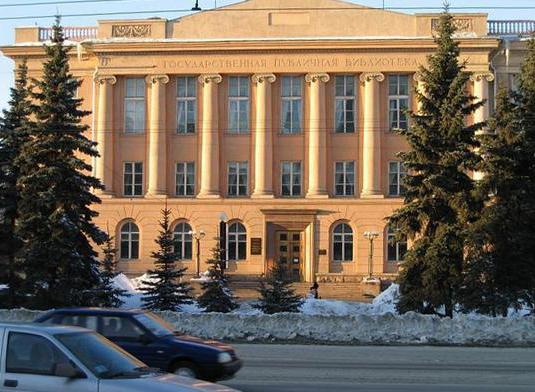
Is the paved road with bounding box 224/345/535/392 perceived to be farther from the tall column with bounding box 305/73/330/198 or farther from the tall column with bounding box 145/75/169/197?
the tall column with bounding box 145/75/169/197

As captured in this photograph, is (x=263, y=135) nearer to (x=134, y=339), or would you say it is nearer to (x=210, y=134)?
(x=210, y=134)

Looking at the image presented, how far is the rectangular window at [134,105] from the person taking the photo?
5912 cm

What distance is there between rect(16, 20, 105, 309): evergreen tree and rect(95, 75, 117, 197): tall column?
26.5 meters

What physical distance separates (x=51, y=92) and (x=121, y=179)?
91.2 feet

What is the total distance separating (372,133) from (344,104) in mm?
3107

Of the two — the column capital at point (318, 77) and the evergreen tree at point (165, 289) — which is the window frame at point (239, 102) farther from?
the evergreen tree at point (165, 289)

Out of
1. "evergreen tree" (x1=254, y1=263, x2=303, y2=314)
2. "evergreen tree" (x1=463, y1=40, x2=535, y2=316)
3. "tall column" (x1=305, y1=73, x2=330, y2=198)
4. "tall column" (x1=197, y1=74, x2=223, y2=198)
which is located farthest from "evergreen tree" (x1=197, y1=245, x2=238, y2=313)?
"tall column" (x1=197, y1=74, x2=223, y2=198)

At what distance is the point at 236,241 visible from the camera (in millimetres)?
57281

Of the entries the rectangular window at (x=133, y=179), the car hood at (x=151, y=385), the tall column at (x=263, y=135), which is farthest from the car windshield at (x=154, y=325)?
the rectangular window at (x=133, y=179)

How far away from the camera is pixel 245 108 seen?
5869 centimetres

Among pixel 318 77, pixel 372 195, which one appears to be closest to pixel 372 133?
pixel 372 195

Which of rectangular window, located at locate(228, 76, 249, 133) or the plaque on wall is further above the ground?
rectangular window, located at locate(228, 76, 249, 133)

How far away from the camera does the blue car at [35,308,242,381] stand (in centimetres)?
1295

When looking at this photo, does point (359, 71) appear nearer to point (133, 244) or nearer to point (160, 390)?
point (133, 244)
